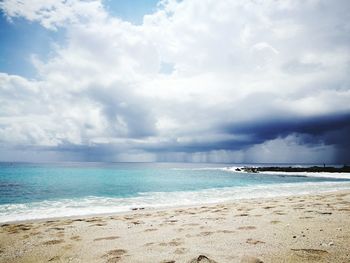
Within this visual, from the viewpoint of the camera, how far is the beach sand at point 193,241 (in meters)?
5.12

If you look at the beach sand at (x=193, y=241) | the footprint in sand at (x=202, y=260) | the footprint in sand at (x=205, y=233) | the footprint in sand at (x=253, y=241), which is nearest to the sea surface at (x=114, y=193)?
the beach sand at (x=193, y=241)

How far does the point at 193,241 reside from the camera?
6316mm

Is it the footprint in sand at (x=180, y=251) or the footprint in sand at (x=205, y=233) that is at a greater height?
the footprint in sand at (x=180, y=251)

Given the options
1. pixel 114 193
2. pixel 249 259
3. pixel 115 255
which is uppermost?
pixel 249 259

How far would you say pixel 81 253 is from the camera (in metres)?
5.91

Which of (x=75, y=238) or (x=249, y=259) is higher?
(x=249, y=259)

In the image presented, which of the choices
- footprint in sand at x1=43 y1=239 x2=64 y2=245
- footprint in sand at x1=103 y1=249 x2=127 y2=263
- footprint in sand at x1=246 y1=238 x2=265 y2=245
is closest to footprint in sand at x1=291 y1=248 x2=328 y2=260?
footprint in sand at x1=246 y1=238 x2=265 y2=245

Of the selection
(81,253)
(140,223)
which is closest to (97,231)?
(140,223)

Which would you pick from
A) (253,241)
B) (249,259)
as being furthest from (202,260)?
(253,241)

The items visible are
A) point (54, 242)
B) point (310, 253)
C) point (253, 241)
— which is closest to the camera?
point (310, 253)

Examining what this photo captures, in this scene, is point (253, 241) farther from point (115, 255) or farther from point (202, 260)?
point (115, 255)

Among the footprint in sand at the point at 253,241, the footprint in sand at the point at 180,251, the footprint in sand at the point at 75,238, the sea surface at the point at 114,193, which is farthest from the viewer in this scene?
the sea surface at the point at 114,193

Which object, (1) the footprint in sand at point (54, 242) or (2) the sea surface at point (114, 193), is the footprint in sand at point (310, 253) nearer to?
(1) the footprint in sand at point (54, 242)

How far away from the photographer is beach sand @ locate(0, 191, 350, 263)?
5.12 meters
